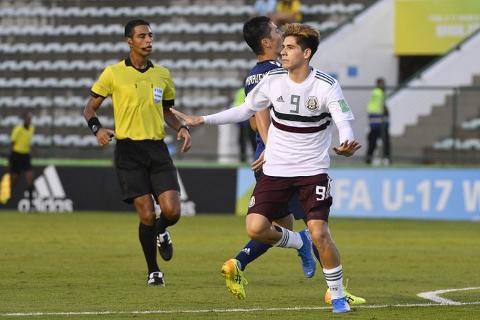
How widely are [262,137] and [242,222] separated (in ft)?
41.3

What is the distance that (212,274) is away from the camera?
44.3ft

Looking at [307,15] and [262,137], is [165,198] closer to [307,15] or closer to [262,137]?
[262,137]

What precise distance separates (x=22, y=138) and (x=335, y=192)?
7.01 m

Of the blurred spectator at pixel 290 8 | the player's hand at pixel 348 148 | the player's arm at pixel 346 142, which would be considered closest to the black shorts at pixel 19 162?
the blurred spectator at pixel 290 8

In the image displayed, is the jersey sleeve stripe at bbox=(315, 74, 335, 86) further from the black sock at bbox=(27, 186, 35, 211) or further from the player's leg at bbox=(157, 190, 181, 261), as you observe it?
the black sock at bbox=(27, 186, 35, 211)

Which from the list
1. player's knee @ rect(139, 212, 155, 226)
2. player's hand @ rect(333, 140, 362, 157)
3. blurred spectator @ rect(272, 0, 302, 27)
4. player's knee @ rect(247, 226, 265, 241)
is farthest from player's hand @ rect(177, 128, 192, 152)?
blurred spectator @ rect(272, 0, 302, 27)

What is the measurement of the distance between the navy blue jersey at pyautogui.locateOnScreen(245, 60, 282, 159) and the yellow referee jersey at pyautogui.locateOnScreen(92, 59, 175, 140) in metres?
1.10

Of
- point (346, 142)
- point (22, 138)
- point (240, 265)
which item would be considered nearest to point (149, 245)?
point (240, 265)

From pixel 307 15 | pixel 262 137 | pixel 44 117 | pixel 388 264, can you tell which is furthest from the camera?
pixel 307 15

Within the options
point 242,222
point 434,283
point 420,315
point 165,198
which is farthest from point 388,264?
point 242,222

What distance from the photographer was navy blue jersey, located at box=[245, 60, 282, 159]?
11.4 m

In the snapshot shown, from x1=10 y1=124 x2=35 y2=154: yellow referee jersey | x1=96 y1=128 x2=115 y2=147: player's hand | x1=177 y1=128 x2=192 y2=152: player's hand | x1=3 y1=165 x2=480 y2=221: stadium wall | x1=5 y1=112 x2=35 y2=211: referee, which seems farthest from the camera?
x1=10 y1=124 x2=35 y2=154: yellow referee jersey

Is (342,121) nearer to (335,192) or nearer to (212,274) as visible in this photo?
(212,274)

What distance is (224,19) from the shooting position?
109 feet
